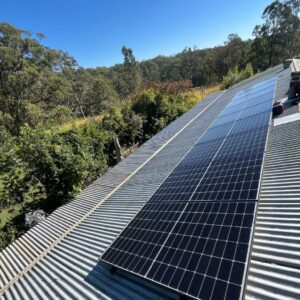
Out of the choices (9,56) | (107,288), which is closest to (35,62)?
(9,56)

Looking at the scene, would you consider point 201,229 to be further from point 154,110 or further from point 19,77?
point 19,77

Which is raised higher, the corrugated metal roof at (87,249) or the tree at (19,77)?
the tree at (19,77)

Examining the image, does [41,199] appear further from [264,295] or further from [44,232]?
[264,295]

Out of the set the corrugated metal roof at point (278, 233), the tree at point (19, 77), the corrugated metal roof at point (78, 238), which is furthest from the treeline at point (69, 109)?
the corrugated metal roof at point (278, 233)

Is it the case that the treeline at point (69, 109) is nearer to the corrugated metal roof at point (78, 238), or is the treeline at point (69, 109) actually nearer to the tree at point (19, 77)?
the tree at point (19, 77)

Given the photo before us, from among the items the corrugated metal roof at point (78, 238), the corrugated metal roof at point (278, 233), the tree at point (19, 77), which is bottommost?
the corrugated metal roof at point (78, 238)

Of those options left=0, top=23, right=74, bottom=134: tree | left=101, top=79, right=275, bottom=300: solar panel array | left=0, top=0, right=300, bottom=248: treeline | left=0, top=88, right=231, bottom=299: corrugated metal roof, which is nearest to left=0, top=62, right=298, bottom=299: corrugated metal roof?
left=0, top=88, right=231, bottom=299: corrugated metal roof
